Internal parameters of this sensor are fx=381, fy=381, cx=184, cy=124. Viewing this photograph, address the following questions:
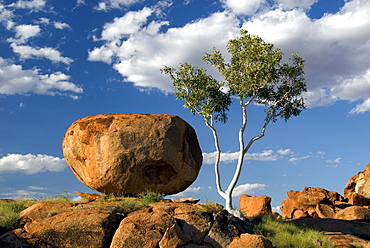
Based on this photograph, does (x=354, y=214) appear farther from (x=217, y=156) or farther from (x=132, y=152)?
(x=132, y=152)

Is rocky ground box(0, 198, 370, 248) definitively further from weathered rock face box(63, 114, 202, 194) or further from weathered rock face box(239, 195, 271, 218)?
weathered rock face box(239, 195, 271, 218)

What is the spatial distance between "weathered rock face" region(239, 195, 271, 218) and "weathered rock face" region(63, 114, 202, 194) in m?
11.8

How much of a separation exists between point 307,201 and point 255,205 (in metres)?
9.15

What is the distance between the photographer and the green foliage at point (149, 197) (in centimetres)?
1645

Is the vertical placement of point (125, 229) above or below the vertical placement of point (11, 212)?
below

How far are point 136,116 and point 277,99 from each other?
13.5 m

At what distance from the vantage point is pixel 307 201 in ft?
118

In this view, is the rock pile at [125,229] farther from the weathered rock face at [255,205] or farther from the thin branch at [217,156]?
the weathered rock face at [255,205]

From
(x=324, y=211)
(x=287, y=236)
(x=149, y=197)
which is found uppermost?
(x=149, y=197)

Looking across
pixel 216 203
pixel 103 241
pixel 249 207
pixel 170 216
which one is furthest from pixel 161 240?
pixel 249 207

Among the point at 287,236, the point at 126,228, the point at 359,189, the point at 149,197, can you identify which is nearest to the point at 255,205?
the point at 287,236

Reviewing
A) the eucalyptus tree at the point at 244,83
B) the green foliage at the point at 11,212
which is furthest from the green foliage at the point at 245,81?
the green foliage at the point at 11,212

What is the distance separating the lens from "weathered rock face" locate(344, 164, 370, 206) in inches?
1542

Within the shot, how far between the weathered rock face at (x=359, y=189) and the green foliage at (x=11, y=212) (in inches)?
1287
